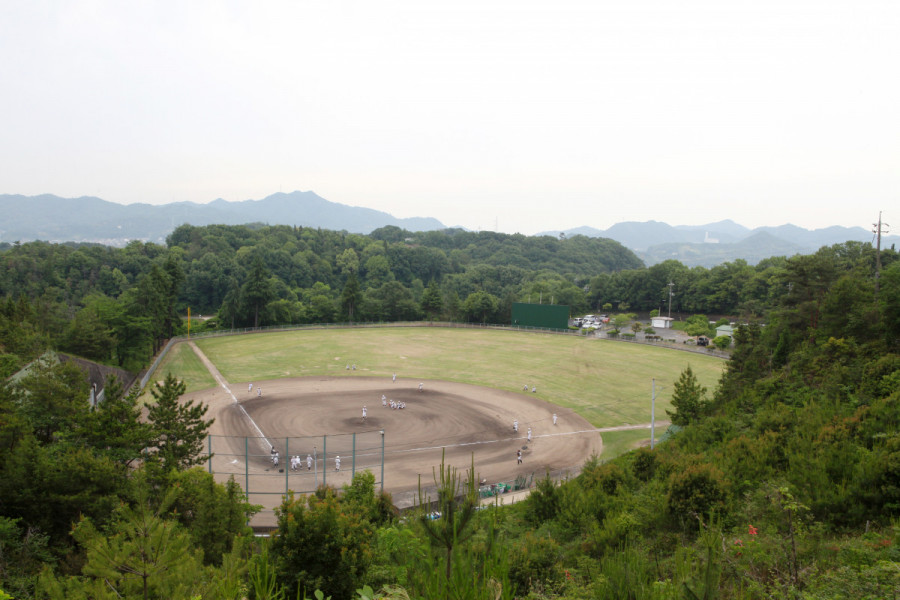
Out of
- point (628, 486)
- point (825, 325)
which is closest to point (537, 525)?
point (628, 486)

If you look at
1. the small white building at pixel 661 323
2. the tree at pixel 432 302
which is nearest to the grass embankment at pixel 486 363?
the tree at pixel 432 302

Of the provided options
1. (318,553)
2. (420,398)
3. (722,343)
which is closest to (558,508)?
(318,553)

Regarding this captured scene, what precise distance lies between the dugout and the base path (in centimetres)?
3197

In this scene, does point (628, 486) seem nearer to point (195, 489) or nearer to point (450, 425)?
point (195, 489)

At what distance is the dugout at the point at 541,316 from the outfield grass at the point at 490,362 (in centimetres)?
494

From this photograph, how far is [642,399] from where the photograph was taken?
1487 inches

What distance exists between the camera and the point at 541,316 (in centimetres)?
6894

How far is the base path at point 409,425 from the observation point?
2377cm

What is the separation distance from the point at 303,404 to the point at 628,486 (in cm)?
2343

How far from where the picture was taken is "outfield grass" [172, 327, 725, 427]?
3841 cm

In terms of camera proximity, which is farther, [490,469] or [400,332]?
[400,332]

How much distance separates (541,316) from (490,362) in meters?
23.0

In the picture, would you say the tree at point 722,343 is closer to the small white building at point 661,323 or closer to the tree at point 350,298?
the small white building at point 661,323

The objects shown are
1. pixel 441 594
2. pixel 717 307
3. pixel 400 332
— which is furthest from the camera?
pixel 717 307
